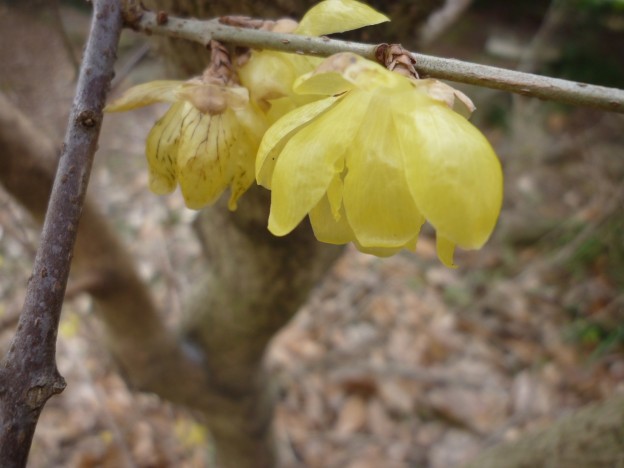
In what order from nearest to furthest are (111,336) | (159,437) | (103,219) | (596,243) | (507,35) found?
(103,219) < (111,336) < (159,437) < (596,243) < (507,35)

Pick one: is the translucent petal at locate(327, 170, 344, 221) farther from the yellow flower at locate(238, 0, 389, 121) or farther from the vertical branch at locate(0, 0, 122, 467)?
the vertical branch at locate(0, 0, 122, 467)

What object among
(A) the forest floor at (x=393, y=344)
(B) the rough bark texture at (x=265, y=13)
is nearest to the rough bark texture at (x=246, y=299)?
(B) the rough bark texture at (x=265, y=13)

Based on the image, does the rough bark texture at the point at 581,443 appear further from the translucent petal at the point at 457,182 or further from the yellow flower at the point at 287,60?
the yellow flower at the point at 287,60

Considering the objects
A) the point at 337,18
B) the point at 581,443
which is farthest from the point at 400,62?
the point at 581,443

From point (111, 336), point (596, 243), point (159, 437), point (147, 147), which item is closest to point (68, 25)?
point (159, 437)

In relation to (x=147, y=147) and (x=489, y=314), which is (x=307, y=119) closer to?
(x=147, y=147)

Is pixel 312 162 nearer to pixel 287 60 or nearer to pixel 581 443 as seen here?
pixel 287 60
